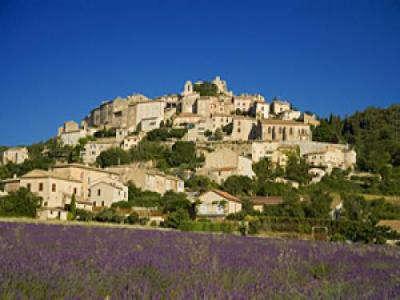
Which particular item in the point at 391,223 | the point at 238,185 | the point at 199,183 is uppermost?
the point at 199,183

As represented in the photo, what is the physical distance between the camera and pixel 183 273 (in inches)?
261

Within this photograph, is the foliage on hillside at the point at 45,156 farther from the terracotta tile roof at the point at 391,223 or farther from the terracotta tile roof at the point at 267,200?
the terracotta tile roof at the point at 391,223

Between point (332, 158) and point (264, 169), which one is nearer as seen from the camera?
point (264, 169)

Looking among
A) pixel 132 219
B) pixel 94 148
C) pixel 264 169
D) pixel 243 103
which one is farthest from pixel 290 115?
pixel 132 219

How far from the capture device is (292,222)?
31.2m

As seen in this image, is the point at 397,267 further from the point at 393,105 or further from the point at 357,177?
the point at 393,105

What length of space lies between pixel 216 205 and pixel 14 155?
4237cm

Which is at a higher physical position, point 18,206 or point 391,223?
point 18,206

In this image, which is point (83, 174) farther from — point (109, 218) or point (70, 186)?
point (109, 218)

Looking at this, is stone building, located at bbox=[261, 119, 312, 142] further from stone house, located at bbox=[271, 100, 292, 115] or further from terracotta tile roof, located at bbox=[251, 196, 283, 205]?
terracotta tile roof, located at bbox=[251, 196, 283, 205]

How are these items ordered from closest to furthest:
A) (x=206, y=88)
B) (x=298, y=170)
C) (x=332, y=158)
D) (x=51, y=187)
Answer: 1. (x=51, y=187)
2. (x=298, y=170)
3. (x=332, y=158)
4. (x=206, y=88)

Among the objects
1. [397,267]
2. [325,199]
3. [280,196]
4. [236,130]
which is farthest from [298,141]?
[397,267]

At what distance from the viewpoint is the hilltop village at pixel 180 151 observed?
4134cm

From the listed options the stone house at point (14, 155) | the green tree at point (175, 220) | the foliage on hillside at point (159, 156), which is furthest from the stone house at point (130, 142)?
the green tree at point (175, 220)
